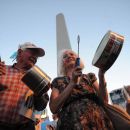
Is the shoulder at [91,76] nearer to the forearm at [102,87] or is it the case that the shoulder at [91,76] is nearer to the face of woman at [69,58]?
the forearm at [102,87]

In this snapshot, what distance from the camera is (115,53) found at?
2.64 meters

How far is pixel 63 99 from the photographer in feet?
8.37

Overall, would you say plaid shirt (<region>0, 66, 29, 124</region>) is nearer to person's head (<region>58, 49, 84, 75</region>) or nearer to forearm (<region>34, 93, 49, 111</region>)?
forearm (<region>34, 93, 49, 111</region>)

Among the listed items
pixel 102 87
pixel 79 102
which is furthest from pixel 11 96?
pixel 102 87

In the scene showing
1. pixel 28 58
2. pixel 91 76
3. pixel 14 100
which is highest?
pixel 28 58

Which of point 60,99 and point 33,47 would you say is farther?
point 33,47

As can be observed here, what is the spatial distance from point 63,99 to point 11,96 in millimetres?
802

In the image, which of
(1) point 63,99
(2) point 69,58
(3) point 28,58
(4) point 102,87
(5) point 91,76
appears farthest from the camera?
(3) point 28,58

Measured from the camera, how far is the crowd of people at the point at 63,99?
2477mm

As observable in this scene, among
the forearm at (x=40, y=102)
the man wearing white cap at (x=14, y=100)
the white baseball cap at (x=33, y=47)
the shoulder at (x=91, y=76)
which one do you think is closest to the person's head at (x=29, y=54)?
the white baseball cap at (x=33, y=47)

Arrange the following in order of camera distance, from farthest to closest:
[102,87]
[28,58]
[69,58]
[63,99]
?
[28,58] < [69,58] < [102,87] < [63,99]

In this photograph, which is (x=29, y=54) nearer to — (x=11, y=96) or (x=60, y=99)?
(x=11, y=96)

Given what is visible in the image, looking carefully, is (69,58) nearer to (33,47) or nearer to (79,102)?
(33,47)

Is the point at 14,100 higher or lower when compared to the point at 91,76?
lower
